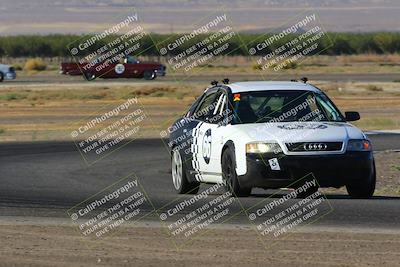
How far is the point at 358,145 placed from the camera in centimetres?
1529

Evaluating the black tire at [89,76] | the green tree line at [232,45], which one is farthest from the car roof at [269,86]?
the green tree line at [232,45]

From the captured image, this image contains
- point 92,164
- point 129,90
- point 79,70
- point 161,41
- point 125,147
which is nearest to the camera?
point 92,164

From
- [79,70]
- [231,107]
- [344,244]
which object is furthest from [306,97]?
[79,70]

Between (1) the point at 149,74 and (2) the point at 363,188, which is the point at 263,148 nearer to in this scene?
(2) the point at 363,188

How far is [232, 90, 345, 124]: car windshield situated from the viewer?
52.9 ft

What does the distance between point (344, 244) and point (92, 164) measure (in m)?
12.1

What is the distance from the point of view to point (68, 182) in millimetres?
19125

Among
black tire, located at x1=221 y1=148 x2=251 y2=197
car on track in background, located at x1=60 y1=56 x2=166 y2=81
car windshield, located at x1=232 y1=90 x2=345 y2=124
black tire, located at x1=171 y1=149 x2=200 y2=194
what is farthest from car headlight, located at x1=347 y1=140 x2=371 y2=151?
car on track in background, located at x1=60 y1=56 x2=166 y2=81

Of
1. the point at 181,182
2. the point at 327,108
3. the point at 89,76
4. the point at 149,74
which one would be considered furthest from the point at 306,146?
the point at 149,74

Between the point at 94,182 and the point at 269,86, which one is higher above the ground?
the point at 269,86

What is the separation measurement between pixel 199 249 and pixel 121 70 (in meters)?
60.2

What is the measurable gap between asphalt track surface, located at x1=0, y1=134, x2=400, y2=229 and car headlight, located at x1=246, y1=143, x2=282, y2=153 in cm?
63

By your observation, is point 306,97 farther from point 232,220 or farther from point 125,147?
point 125,147

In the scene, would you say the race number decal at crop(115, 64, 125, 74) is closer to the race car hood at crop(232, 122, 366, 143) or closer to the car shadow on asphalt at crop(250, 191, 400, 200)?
the car shadow on asphalt at crop(250, 191, 400, 200)
